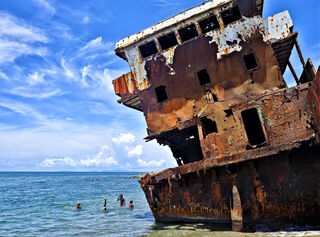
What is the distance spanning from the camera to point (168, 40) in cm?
1046

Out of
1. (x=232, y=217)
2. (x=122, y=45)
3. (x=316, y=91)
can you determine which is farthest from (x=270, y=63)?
(x=122, y=45)

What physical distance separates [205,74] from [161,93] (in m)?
2.01

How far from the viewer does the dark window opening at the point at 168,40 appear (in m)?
10.2

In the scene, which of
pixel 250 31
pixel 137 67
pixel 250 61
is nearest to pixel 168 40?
pixel 137 67

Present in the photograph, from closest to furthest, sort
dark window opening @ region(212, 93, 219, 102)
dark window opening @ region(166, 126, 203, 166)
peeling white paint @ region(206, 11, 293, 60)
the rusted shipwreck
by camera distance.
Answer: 1. the rusted shipwreck
2. peeling white paint @ region(206, 11, 293, 60)
3. dark window opening @ region(212, 93, 219, 102)
4. dark window opening @ region(166, 126, 203, 166)

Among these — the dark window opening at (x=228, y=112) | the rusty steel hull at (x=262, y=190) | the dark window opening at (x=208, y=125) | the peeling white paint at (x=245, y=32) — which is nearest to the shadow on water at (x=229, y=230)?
the rusty steel hull at (x=262, y=190)

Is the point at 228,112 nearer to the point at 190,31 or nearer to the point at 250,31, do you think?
the point at 250,31

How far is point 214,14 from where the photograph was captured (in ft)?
30.8

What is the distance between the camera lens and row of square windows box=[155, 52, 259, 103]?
344 inches

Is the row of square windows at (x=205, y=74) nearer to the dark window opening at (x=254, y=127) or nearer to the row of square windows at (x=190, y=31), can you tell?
the row of square windows at (x=190, y=31)

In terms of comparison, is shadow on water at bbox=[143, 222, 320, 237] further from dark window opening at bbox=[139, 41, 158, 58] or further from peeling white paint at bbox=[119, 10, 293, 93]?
dark window opening at bbox=[139, 41, 158, 58]

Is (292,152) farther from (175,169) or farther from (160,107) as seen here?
(160,107)

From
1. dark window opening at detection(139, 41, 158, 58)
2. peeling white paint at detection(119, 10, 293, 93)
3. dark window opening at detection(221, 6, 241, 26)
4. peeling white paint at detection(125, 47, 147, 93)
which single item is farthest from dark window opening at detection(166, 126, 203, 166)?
dark window opening at detection(221, 6, 241, 26)

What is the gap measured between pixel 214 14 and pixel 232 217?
7247 mm
